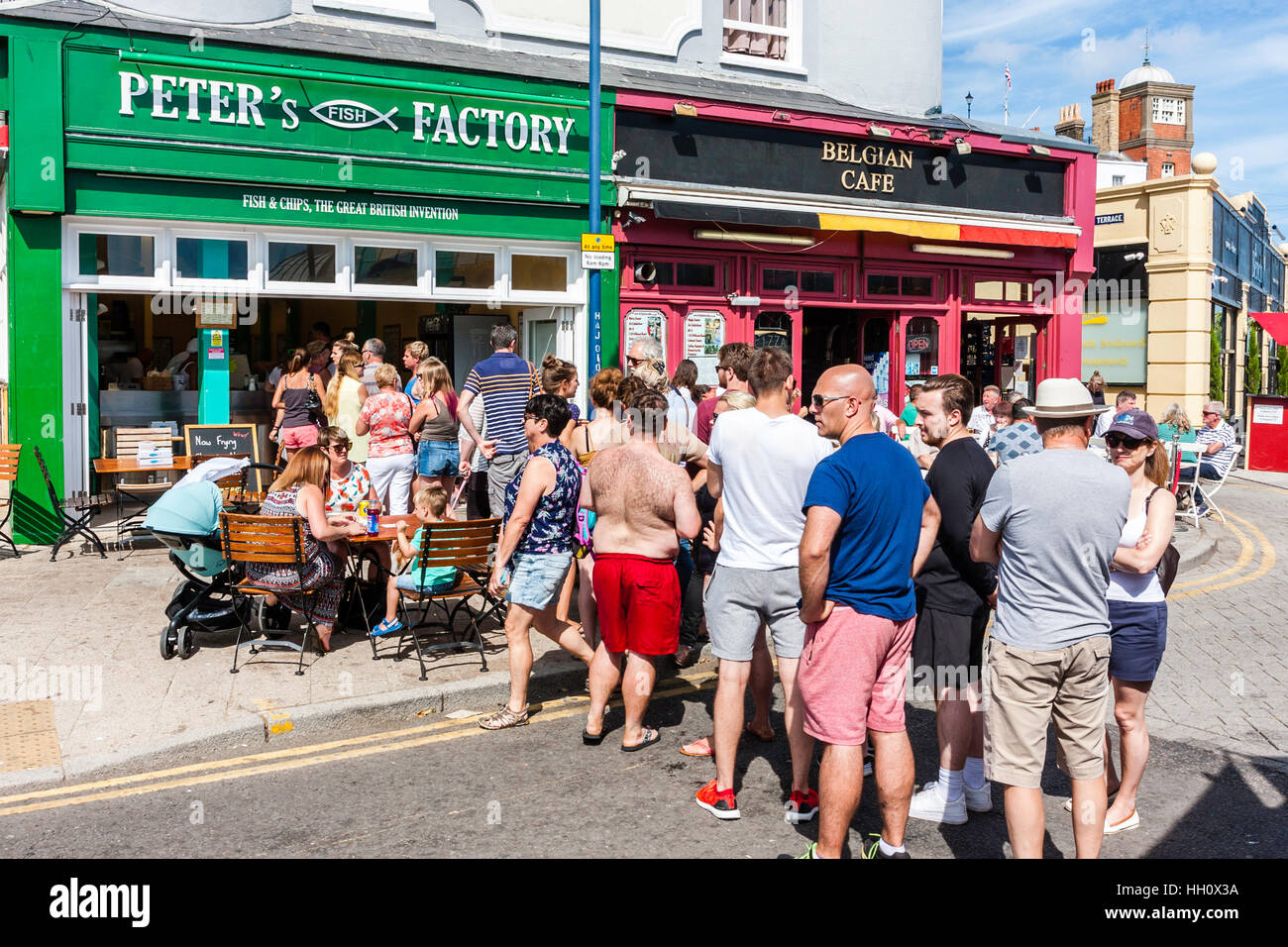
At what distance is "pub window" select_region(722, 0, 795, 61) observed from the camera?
50.9ft

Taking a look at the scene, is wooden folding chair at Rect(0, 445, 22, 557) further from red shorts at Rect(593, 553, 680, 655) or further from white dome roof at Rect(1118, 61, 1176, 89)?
white dome roof at Rect(1118, 61, 1176, 89)

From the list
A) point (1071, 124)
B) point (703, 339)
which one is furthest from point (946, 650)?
point (1071, 124)

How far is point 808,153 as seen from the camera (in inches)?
584

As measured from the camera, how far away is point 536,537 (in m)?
6.17

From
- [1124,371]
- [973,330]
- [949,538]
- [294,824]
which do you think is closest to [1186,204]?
[1124,371]

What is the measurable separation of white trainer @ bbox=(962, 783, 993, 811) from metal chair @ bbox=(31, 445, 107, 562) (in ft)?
28.0

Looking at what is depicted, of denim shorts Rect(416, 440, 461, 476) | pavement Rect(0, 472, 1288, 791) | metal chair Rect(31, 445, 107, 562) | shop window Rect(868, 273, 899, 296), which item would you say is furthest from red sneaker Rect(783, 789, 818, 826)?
shop window Rect(868, 273, 899, 296)

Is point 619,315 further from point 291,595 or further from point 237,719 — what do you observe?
point 237,719

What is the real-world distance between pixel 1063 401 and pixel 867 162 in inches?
478

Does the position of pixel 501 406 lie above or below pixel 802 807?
above

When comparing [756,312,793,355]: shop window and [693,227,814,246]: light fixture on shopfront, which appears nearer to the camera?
[693,227,814,246]: light fixture on shopfront

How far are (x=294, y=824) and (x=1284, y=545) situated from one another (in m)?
11.6

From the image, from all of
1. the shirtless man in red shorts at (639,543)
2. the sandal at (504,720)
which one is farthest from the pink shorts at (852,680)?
the sandal at (504,720)

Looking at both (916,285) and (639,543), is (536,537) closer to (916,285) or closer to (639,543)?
(639,543)
